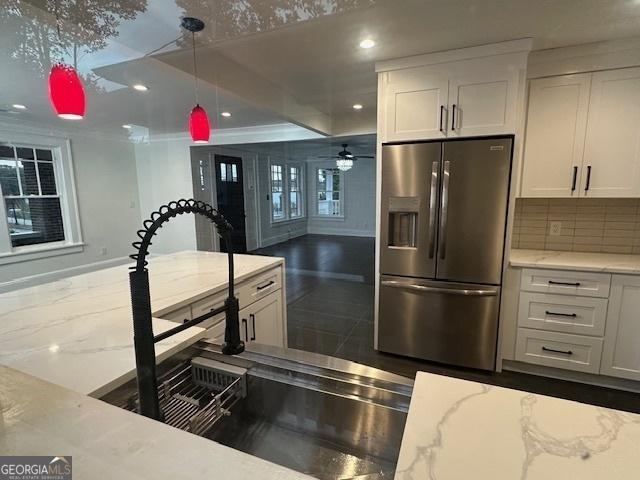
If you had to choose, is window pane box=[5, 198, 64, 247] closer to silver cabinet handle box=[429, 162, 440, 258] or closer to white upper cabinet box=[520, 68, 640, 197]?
silver cabinet handle box=[429, 162, 440, 258]

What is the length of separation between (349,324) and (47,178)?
11.2ft

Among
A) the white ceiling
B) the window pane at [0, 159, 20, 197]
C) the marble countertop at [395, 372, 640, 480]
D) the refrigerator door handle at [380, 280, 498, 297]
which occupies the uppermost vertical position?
the white ceiling

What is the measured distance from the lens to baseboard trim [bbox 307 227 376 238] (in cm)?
876

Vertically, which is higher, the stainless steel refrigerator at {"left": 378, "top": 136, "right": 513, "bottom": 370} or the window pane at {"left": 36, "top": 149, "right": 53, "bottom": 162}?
the window pane at {"left": 36, "top": 149, "right": 53, "bottom": 162}

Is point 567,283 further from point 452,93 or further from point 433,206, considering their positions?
point 452,93

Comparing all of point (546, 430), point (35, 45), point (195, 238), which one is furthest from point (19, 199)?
point (546, 430)

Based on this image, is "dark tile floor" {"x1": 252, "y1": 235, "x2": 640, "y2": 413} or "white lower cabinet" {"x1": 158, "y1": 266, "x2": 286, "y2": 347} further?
"dark tile floor" {"x1": 252, "y1": 235, "x2": 640, "y2": 413}

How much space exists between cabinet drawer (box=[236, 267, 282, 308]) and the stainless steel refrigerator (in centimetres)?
84

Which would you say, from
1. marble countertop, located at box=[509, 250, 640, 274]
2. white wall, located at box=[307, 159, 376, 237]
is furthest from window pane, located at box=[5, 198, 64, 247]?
white wall, located at box=[307, 159, 376, 237]

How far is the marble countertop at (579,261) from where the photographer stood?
6.73ft

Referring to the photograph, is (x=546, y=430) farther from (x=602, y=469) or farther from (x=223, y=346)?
(x=223, y=346)

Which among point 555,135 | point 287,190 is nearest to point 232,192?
point 287,190

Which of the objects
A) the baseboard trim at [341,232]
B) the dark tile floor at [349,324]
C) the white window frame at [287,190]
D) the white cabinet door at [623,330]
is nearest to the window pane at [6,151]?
the dark tile floor at [349,324]

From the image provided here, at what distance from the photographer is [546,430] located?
1.90 ft
